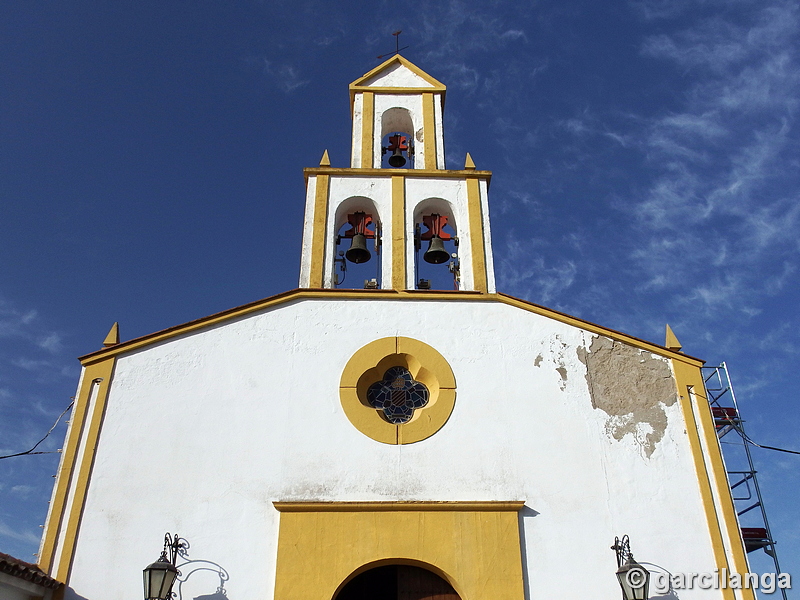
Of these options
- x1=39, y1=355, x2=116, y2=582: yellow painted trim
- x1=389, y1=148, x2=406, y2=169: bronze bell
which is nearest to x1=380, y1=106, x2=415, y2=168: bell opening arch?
x1=389, y1=148, x2=406, y2=169: bronze bell

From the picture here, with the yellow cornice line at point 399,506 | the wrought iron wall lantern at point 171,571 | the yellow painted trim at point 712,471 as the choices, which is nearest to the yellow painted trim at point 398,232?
the yellow cornice line at point 399,506

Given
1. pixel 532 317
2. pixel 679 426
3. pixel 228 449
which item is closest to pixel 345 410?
pixel 228 449

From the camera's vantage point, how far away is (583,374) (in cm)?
958

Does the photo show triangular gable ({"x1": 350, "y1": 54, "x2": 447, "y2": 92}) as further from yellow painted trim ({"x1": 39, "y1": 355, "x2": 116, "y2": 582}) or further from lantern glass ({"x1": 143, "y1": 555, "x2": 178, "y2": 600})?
lantern glass ({"x1": 143, "y1": 555, "x2": 178, "y2": 600})

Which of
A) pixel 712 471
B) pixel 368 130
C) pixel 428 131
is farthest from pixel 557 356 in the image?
pixel 368 130

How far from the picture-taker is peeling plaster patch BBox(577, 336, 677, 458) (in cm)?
919

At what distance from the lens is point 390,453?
883 cm

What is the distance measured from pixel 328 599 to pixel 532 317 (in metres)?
4.69

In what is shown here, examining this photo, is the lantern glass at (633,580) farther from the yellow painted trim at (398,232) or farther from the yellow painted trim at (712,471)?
the yellow painted trim at (398,232)

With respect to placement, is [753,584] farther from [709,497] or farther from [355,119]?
[355,119]

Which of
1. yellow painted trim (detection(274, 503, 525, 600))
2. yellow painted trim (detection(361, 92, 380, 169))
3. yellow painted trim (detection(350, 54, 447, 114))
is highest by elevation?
yellow painted trim (detection(350, 54, 447, 114))

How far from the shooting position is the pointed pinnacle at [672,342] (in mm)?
9844

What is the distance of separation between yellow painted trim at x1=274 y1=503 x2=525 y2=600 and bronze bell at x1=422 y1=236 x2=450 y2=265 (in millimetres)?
4449

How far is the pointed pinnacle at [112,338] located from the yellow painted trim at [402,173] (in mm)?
3952
